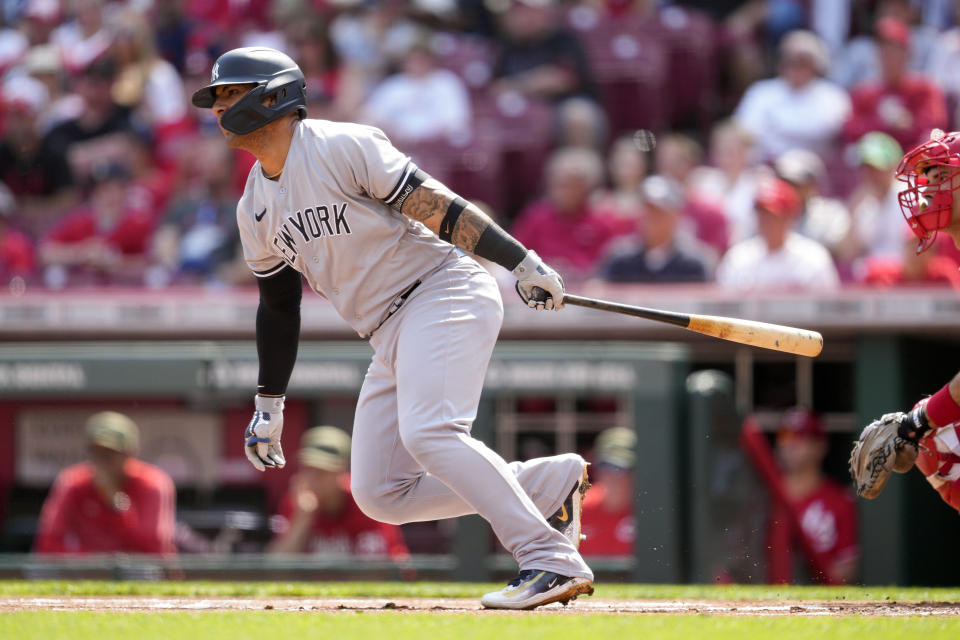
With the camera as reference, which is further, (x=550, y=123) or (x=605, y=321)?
(x=550, y=123)

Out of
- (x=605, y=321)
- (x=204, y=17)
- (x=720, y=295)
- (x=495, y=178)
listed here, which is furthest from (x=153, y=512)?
(x=204, y=17)

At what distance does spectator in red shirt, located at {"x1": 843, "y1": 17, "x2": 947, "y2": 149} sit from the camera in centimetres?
849

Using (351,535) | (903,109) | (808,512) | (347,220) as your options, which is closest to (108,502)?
(351,535)

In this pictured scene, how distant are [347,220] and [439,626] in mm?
1168

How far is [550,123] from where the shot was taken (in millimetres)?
9586

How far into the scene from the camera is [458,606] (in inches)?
166

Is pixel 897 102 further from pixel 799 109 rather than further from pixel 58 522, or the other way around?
pixel 58 522

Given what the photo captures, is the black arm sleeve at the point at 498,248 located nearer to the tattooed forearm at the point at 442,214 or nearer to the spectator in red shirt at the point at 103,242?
the tattooed forearm at the point at 442,214

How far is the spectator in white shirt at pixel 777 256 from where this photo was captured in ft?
23.5

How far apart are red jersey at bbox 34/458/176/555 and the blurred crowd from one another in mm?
1825

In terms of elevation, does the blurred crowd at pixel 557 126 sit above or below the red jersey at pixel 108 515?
above

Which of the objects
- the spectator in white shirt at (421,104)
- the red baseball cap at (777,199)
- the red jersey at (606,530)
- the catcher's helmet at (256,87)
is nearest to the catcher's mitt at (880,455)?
the catcher's helmet at (256,87)

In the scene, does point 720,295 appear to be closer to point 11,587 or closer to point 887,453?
point 887,453

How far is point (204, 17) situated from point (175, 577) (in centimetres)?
694
